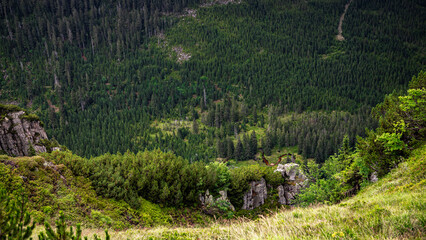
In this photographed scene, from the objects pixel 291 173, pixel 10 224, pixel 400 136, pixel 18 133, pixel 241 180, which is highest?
pixel 10 224

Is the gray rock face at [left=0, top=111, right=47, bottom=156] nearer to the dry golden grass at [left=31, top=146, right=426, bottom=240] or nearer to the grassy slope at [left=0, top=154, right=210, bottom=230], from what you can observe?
the grassy slope at [left=0, top=154, right=210, bottom=230]

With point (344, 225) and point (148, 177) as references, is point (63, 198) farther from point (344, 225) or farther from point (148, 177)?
point (344, 225)

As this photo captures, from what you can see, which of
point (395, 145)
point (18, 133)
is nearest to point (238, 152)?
point (18, 133)

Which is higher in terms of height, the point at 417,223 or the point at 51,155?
the point at 417,223

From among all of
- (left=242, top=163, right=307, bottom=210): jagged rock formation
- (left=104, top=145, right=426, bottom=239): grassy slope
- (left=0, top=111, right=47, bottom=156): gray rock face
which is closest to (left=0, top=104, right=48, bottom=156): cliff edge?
(left=0, top=111, right=47, bottom=156): gray rock face

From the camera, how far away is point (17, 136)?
5125cm

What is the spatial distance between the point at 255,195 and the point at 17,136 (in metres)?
55.6

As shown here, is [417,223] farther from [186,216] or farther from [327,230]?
[186,216]

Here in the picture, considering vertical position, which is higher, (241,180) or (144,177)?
(144,177)

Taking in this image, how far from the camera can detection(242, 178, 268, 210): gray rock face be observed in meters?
51.2

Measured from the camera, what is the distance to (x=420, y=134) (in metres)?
22.4

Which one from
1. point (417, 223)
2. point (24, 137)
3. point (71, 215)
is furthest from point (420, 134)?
point (24, 137)

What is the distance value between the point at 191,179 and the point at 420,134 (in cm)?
2987

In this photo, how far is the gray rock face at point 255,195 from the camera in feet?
168
